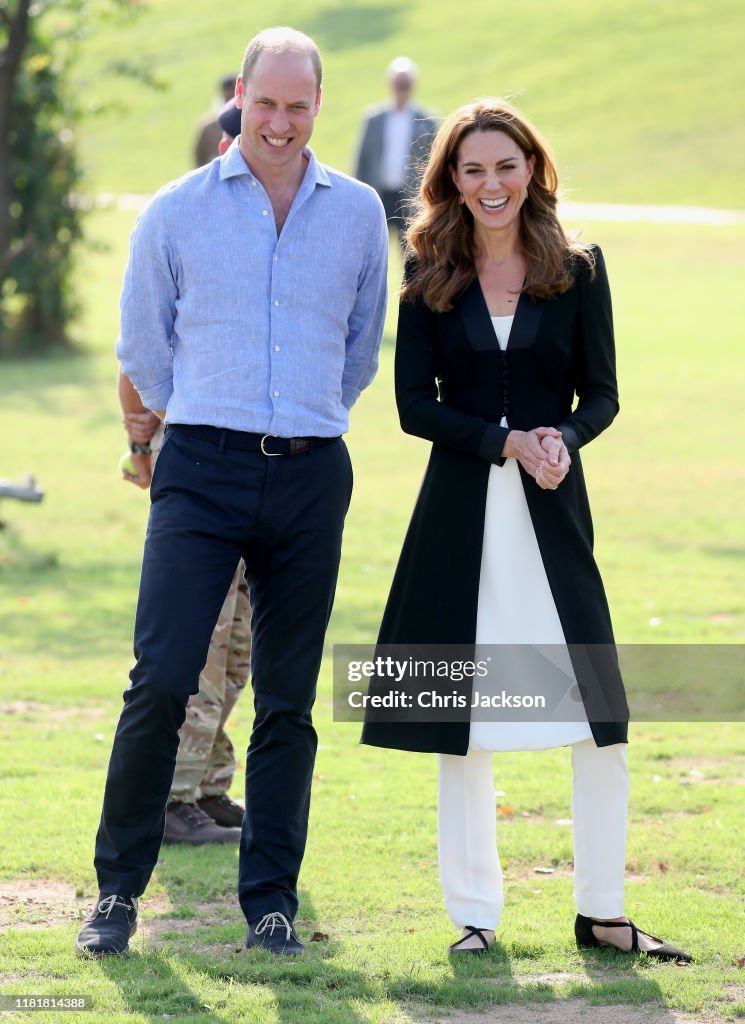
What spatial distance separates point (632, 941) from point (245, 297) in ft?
6.83

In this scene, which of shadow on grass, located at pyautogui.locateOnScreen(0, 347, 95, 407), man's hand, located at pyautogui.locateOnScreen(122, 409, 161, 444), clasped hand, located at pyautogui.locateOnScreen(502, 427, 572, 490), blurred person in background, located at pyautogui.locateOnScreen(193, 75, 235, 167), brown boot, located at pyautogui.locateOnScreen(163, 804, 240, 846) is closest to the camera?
clasped hand, located at pyautogui.locateOnScreen(502, 427, 572, 490)

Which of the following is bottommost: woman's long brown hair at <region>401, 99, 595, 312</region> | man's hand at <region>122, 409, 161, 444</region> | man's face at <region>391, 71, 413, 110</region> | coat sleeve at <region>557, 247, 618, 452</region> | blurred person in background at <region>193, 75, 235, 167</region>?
man's hand at <region>122, 409, 161, 444</region>

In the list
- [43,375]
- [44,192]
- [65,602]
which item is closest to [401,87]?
[44,192]

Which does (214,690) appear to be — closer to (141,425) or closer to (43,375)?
(141,425)

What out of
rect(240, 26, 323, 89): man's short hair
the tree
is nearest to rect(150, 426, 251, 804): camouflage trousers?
rect(240, 26, 323, 89): man's short hair

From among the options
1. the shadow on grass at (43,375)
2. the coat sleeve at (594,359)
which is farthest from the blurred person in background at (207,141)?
the shadow on grass at (43,375)

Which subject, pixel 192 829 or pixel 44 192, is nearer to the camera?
pixel 192 829

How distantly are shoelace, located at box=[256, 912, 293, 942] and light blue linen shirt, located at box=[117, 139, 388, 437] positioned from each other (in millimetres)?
1350

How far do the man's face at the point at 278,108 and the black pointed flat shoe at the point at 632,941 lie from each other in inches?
90.3

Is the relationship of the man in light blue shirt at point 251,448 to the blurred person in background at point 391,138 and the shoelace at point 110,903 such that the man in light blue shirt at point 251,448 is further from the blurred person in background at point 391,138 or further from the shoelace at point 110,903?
the blurred person in background at point 391,138

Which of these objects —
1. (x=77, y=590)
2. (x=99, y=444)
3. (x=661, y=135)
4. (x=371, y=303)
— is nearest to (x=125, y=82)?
(x=661, y=135)

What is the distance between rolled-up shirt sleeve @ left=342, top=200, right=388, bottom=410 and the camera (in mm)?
4645

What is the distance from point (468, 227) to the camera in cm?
464

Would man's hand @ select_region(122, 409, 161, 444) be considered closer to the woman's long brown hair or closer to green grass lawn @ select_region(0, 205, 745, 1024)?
the woman's long brown hair
